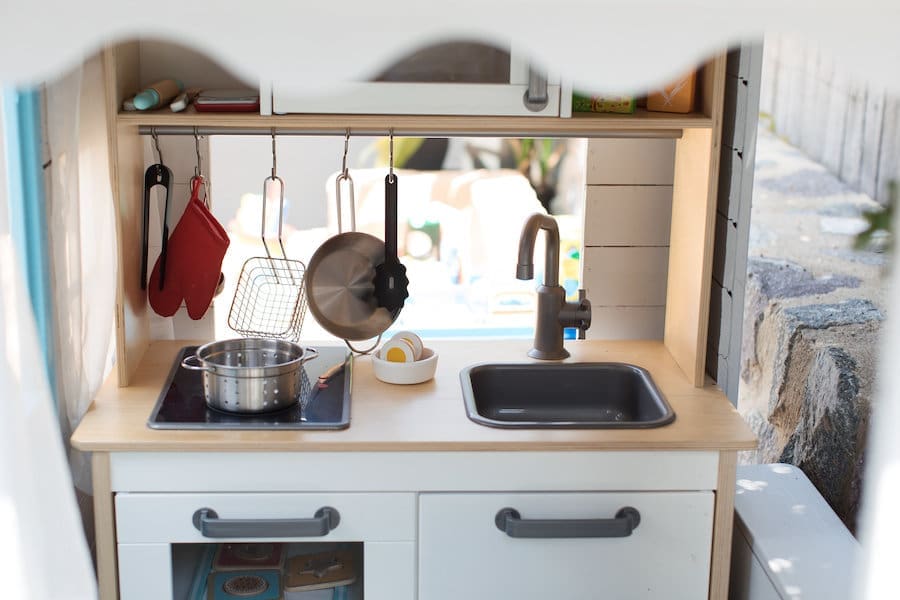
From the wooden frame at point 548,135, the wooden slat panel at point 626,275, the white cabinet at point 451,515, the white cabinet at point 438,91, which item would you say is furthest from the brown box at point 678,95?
the white cabinet at point 451,515

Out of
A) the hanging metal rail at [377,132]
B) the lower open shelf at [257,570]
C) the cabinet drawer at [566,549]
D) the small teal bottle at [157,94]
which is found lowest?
the lower open shelf at [257,570]

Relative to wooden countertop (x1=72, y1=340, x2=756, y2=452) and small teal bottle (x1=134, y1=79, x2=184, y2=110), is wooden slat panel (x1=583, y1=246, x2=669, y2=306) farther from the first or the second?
small teal bottle (x1=134, y1=79, x2=184, y2=110)

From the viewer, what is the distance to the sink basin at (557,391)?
91.9 inches

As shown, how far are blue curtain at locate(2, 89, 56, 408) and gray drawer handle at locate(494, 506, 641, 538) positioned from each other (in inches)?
36.0

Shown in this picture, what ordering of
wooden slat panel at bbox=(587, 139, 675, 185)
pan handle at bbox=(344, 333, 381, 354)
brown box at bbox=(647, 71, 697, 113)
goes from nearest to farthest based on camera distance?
brown box at bbox=(647, 71, 697, 113) → pan handle at bbox=(344, 333, 381, 354) → wooden slat panel at bbox=(587, 139, 675, 185)

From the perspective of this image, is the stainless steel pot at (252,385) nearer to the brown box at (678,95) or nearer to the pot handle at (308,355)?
the pot handle at (308,355)

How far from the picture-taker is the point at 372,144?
3818 millimetres

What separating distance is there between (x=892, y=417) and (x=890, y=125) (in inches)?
56.9

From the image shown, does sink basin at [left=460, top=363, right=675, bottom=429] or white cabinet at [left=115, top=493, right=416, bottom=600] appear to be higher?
sink basin at [left=460, top=363, right=675, bottom=429]

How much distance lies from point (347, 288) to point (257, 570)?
24.0 inches

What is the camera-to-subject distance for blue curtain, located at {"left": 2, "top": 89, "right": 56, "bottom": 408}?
1894mm

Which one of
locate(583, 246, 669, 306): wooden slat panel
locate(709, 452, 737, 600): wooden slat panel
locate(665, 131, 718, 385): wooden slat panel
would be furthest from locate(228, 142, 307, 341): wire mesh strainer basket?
Result: locate(709, 452, 737, 600): wooden slat panel

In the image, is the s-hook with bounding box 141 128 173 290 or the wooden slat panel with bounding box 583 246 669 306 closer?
the s-hook with bounding box 141 128 173 290

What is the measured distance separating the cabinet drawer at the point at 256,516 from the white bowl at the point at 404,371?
0.31 meters
